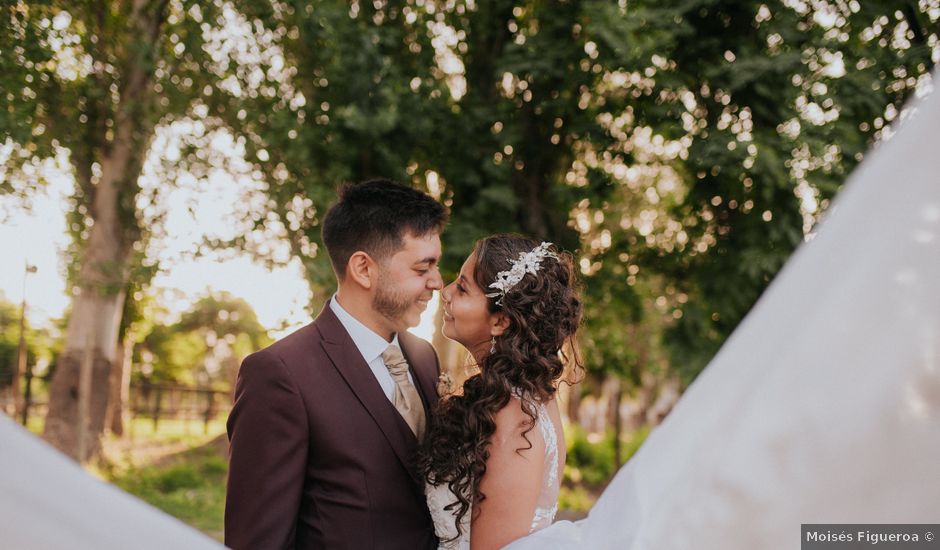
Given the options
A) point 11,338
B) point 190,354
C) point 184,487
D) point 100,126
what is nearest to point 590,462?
point 184,487

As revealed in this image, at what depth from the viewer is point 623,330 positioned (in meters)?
10.4

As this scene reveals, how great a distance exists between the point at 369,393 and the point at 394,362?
10.0 inches

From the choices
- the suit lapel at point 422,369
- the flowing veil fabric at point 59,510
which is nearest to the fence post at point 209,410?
the suit lapel at point 422,369

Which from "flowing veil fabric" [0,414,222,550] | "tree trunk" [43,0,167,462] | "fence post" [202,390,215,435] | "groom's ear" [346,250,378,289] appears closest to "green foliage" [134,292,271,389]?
"fence post" [202,390,215,435]

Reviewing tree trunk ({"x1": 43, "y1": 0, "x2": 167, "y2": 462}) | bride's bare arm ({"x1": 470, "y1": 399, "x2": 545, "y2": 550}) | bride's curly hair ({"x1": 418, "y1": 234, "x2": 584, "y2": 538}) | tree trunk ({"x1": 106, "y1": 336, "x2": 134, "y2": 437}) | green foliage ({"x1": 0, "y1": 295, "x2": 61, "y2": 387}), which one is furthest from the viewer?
tree trunk ({"x1": 106, "y1": 336, "x2": 134, "y2": 437})

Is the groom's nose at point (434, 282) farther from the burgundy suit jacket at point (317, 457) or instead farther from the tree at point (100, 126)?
the tree at point (100, 126)

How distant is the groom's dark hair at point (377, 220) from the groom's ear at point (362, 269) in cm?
3

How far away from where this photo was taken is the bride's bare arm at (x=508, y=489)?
8.16ft

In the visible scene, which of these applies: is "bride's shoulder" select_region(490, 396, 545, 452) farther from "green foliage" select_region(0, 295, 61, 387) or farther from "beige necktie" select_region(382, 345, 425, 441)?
"green foliage" select_region(0, 295, 61, 387)

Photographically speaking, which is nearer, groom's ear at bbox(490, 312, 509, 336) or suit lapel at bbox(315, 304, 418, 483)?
suit lapel at bbox(315, 304, 418, 483)

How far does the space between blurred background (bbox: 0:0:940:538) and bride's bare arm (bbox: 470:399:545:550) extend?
12.4 feet

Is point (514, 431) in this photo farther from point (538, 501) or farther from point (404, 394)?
point (404, 394)

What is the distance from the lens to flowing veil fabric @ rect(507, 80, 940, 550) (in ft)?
3.81

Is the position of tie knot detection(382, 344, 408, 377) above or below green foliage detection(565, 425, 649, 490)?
below
